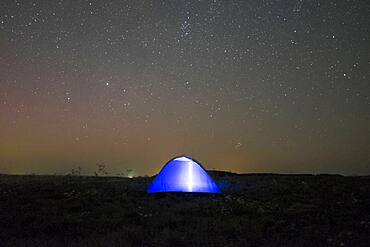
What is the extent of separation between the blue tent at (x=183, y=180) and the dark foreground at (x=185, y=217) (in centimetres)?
51

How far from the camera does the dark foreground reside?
33.1 feet

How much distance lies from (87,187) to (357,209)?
483 inches

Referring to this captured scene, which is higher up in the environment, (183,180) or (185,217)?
(183,180)

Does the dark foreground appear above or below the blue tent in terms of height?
below

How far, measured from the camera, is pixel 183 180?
18.6 metres

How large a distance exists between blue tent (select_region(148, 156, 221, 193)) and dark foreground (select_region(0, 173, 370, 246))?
0.51m

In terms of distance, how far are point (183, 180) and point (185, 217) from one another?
543cm

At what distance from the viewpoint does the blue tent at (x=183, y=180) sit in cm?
1844

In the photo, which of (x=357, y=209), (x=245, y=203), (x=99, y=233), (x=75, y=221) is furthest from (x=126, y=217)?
(x=357, y=209)

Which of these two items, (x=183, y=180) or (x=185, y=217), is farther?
(x=183, y=180)

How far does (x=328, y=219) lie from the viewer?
13.1 m

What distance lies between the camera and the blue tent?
1844cm

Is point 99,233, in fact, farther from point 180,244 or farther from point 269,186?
point 269,186

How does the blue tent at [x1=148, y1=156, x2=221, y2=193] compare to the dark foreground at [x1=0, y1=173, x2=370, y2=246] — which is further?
the blue tent at [x1=148, y1=156, x2=221, y2=193]
